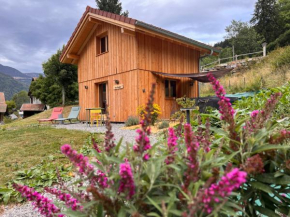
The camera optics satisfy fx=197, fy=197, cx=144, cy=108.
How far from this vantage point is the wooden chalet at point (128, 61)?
948 centimetres

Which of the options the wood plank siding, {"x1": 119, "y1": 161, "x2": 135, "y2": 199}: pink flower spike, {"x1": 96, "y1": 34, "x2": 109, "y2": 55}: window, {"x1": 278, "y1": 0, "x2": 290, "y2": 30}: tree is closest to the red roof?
the wood plank siding

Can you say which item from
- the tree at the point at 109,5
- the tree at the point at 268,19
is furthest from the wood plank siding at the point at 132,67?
the tree at the point at 268,19

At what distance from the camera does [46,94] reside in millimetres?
26281

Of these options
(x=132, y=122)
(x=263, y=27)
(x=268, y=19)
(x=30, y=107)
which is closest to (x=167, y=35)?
(x=132, y=122)

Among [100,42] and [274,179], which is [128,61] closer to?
[100,42]

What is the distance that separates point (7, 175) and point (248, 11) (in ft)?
Result: 159

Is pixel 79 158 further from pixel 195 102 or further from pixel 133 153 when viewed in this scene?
pixel 195 102

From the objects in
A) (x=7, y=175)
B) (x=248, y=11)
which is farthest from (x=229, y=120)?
(x=248, y=11)

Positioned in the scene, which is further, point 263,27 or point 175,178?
point 263,27

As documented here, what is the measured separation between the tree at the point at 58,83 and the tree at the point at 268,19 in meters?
34.0

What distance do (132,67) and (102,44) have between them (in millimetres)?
3722

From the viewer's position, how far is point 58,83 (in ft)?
74.3

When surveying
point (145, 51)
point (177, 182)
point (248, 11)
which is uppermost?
point (248, 11)

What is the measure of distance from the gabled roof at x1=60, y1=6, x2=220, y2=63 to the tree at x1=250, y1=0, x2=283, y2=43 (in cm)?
3094
